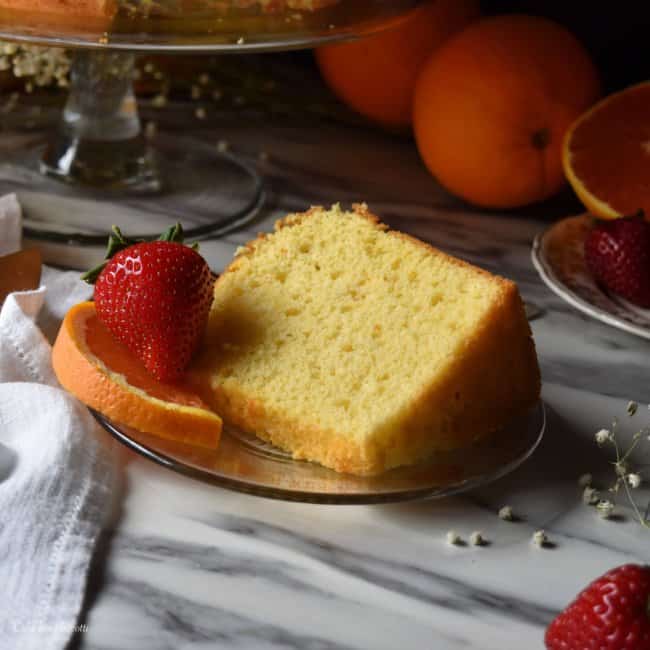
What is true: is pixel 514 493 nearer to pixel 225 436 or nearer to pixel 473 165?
pixel 225 436

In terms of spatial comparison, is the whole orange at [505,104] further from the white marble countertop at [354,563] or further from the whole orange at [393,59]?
the white marble countertop at [354,563]

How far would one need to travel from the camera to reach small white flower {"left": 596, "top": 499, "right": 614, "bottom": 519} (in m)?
1.03

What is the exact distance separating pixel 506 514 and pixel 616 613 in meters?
0.23

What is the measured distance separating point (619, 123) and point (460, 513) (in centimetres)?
77

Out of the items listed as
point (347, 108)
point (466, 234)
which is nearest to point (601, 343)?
point (466, 234)

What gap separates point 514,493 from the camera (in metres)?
1.06

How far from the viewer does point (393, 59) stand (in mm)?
1776

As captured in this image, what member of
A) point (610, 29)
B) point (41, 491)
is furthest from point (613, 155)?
point (41, 491)

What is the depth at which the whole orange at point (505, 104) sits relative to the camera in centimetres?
159

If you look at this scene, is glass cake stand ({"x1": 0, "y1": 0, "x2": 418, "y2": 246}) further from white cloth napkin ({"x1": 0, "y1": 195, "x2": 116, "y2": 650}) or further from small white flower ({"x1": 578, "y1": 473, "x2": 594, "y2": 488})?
small white flower ({"x1": 578, "y1": 473, "x2": 594, "y2": 488})

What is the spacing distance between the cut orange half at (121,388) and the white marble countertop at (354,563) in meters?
0.07

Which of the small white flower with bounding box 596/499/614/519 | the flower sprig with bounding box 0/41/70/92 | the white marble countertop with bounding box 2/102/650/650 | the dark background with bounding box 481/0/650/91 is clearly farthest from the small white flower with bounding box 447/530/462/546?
the dark background with bounding box 481/0/650/91

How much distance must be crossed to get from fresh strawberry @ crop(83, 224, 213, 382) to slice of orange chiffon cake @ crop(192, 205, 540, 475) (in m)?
0.04

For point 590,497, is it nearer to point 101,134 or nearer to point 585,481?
point 585,481
